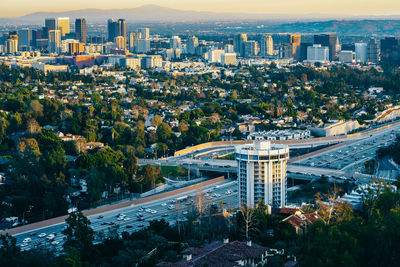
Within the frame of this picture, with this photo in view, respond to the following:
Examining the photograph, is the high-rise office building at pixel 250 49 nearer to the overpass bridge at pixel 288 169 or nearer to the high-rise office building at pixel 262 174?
the overpass bridge at pixel 288 169

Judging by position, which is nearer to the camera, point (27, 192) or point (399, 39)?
point (27, 192)

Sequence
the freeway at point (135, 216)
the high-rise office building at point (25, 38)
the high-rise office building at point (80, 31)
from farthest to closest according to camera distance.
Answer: the high-rise office building at point (80, 31)
the high-rise office building at point (25, 38)
the freeway at point (135, 216)

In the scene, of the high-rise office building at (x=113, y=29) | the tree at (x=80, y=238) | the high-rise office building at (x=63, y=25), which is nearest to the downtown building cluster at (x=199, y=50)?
the high-rise office building at (x=113, y=29)

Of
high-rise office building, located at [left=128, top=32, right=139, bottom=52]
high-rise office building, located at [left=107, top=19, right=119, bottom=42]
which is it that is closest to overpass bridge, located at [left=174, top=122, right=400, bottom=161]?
high-rise office building, located at [left=128, top=32, right=139, bottom=52]

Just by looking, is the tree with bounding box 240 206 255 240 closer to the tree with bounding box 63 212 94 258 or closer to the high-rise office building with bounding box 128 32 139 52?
the tree with bounding box 63 212 94 258

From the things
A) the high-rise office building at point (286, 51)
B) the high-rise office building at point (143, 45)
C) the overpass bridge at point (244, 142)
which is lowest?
the overpass bridge at point (244, 142)

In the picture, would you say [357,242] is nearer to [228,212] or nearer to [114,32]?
[228,212]

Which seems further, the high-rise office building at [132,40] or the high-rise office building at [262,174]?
the high-rise office building at [132,40]

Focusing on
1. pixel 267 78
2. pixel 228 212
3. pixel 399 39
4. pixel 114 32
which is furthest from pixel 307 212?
pixel 114 32
